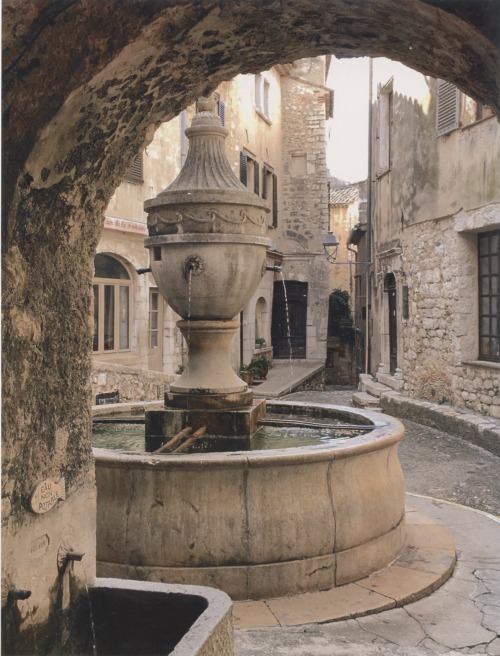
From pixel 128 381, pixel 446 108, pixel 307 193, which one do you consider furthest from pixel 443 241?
pixel 307 193

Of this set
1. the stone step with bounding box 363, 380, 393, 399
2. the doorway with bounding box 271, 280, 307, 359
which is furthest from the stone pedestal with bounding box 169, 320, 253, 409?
the doorway with bounding box 271, 280, 307, 359

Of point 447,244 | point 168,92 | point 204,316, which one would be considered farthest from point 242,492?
point 447,244

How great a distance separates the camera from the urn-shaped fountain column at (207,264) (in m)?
5.43

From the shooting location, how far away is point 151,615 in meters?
2.43

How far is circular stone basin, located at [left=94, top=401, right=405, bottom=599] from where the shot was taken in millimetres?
4012

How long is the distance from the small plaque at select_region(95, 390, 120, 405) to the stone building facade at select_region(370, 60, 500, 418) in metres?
5.22

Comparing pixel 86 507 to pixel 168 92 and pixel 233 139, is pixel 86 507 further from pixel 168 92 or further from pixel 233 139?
pixel 233 139

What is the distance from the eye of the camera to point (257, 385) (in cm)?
1664

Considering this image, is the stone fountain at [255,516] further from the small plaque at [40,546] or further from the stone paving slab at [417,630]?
the small plaque at [40,546]

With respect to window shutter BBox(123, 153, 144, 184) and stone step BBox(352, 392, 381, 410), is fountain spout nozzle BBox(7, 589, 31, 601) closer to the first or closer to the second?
stone step BBox(352, 392, 381, 410)

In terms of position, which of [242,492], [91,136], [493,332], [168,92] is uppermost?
[168,92]

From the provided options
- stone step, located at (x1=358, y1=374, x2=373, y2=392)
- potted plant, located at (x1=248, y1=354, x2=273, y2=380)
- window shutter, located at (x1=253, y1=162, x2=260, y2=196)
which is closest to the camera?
stone step, located at (x1=358, y1=374, x2=373, y2=392)

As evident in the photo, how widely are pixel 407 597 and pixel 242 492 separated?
3.74 ft

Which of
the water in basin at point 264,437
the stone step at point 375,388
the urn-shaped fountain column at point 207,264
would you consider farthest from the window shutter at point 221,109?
the water in basin at point 264,437
